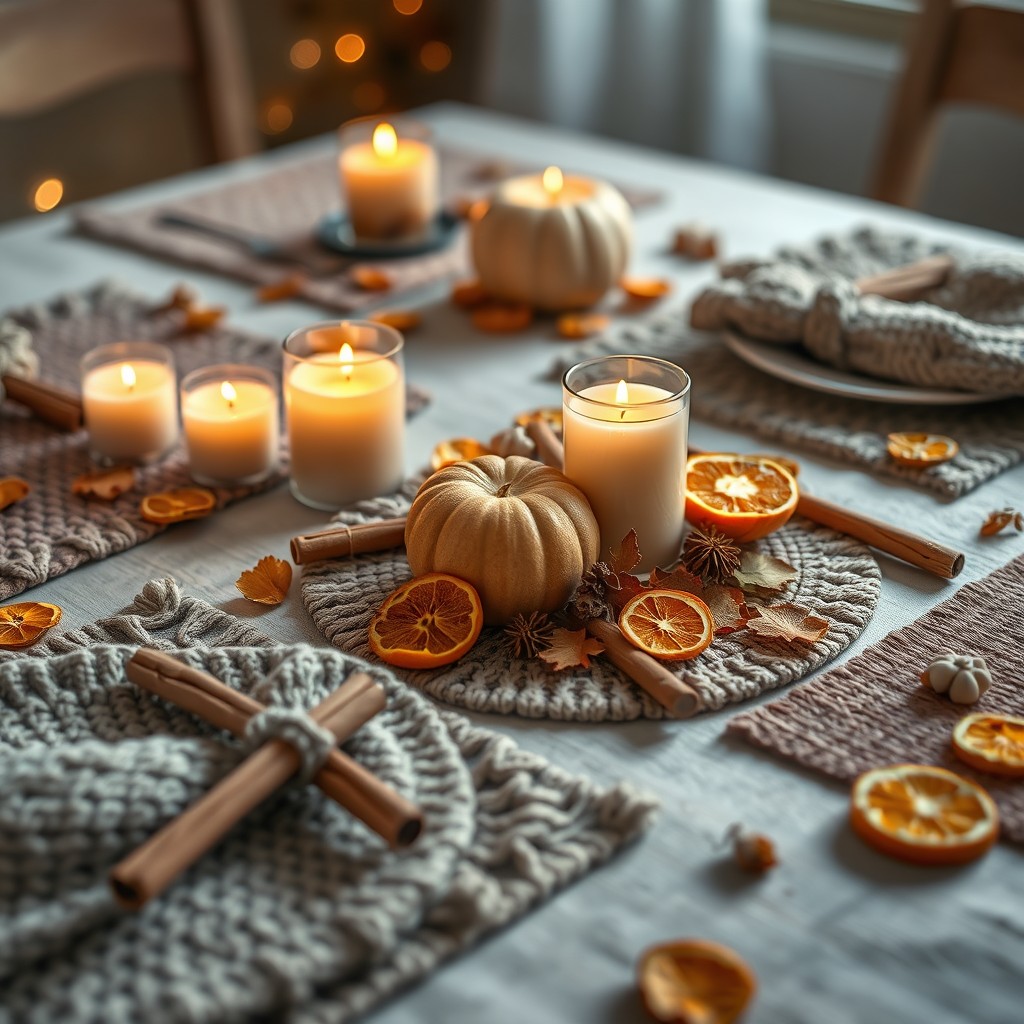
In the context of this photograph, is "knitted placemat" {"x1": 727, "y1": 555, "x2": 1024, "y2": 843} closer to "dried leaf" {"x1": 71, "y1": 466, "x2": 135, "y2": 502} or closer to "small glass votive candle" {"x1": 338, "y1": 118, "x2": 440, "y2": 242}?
"dried leaf" {"x1": 71, "y1": 466, "x2": 135, "y2": 502}

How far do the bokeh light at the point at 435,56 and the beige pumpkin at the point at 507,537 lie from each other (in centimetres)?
265

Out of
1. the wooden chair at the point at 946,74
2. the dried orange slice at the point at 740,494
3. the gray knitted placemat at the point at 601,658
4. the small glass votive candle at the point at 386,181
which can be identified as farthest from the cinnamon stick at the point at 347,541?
the wooden chair at the point at 946,74

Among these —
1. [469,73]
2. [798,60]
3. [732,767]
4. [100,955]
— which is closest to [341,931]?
[100,955]

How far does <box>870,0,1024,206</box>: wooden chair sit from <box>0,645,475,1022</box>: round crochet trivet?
130 cm

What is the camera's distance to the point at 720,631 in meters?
0.83

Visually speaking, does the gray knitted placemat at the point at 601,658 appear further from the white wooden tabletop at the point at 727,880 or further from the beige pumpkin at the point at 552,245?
the beige pumpkin at the point at 552,245

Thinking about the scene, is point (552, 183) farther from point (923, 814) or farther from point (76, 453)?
point (923, 814)

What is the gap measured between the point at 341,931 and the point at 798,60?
2411 millimetres

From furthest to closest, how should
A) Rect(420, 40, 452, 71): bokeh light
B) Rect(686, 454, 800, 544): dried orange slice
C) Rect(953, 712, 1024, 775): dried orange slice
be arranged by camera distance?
1. Rect(420, 40, 452, 71): bokeh light
2. Rect(686, 454, 800, 544): dried orange slice
3. Rect(953, 712, 1024, 775): dried orange slice

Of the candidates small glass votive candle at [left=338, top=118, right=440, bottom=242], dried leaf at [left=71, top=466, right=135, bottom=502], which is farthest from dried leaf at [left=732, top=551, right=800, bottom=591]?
small glass votive candle at [left=338, top=118, right=440, bottom=242]

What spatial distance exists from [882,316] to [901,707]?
47cm

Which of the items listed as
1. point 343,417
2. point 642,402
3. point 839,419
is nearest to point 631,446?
point 642,402

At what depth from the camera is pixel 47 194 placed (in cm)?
269

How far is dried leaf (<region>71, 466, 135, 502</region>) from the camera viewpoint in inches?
39.8
